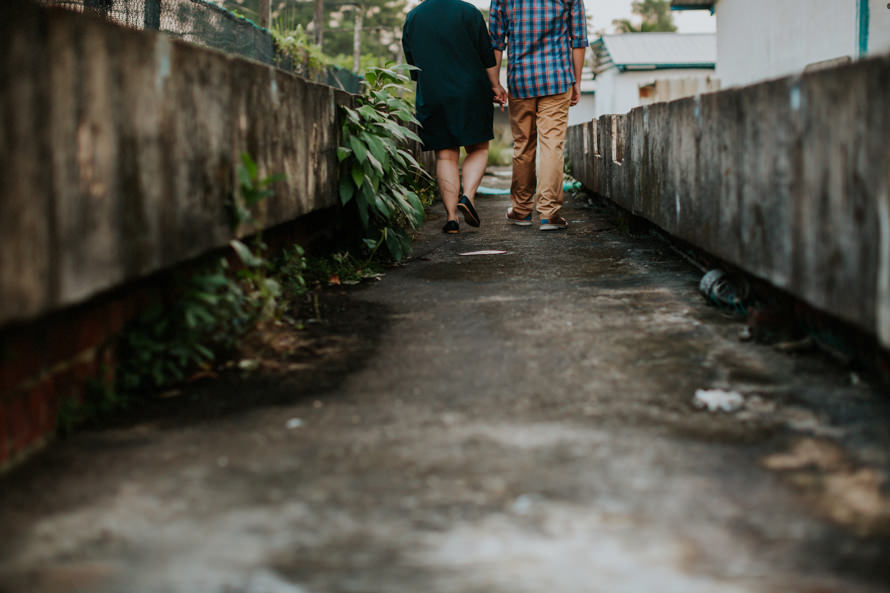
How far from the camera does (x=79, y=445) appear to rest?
2.29m

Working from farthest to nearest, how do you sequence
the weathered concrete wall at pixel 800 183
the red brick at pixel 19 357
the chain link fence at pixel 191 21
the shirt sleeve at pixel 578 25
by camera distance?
the shirt sleeve at pixel 578 25
the chain link fence at pixel 191 21
the weathered concrete wall at pixel 800 183
the red brick at pixel 19 357

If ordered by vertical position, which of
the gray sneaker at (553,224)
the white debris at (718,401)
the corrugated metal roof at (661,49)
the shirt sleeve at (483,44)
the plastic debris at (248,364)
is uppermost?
the corrugated metal roof at (661,49)

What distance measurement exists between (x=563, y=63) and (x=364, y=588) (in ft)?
18.5

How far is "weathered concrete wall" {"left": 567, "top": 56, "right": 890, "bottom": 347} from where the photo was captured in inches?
91.7

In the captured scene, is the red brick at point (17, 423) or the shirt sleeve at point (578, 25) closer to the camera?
the red brick at point (17, 423)

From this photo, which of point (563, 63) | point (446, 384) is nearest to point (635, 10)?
point (563, 63)

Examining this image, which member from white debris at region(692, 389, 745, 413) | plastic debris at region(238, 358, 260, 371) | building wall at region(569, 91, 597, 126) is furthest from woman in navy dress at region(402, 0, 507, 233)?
building wall at region(569, 91, 597, 126)

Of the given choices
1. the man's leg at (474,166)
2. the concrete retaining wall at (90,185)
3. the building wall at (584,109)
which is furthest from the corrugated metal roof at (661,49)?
the concrete retaining wall at (90,185)

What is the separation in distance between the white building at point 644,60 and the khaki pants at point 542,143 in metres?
15.7

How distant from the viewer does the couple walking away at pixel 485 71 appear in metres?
6.60

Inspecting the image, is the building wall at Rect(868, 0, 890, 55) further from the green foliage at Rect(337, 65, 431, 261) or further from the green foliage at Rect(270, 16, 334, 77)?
the green foliage at Rect(270, 16, 334, 77)

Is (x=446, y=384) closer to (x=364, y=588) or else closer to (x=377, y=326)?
(x=377, y=326)

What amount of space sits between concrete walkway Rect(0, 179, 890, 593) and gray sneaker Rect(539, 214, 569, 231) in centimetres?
363

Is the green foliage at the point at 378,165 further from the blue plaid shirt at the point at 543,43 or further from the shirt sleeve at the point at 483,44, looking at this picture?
the blue plaid shirt at the point at 543,43
